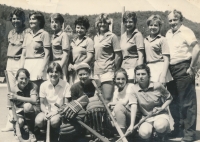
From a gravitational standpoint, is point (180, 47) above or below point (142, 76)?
above

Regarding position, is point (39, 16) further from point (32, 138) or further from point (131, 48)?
point (32, 138)

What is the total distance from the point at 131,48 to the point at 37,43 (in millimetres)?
1154

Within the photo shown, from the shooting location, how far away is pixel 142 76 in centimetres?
323

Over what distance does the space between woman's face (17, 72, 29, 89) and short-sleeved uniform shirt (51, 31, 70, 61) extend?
532mm

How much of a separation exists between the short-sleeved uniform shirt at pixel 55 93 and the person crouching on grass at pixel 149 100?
0.73 metres

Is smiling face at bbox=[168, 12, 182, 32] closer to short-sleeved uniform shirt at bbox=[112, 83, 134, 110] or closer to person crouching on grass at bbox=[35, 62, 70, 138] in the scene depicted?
short-sleeved uniform shirt at bbox=[112, 83, 134, 110]

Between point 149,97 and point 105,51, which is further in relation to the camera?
point 105,51

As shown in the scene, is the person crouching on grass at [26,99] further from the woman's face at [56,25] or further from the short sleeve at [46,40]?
the woman's face at [56,25]

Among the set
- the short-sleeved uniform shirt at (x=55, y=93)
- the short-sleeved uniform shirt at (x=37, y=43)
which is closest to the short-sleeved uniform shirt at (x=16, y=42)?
the short-sleeved uniform shirt at (x=37, y=43)

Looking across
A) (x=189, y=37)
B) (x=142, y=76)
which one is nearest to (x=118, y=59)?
(x=142, y=76)

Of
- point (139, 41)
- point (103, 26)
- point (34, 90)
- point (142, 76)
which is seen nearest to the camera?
point (142, 76)

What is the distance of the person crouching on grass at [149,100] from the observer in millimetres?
3186

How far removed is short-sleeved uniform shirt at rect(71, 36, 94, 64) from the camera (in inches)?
149

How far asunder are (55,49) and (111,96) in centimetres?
92
